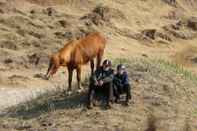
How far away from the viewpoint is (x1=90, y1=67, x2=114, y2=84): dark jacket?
15.8 m

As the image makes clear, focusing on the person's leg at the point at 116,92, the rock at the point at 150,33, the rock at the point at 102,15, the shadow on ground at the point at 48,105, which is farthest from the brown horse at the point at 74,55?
the rock at the point at 150,33

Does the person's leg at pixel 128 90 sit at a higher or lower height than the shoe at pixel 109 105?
higher

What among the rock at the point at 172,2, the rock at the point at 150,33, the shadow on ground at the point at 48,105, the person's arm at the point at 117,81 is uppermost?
the rock at the point at 172,2

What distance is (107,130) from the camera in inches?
602

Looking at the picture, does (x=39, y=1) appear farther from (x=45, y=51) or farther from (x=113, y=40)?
Answer: (x=45, y=51)

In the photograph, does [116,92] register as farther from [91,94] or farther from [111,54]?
[111,54]

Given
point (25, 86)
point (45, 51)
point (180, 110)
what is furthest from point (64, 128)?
point (45, 51)

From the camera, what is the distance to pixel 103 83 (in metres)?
15.8

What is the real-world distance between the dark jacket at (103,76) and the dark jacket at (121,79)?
12cm

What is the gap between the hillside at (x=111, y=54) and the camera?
1594cm

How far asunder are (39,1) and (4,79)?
1391 cm

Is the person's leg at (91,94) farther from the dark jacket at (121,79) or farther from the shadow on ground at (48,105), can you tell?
the dark jacket at (121,79)

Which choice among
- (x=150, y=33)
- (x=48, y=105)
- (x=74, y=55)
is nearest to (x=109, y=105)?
(x=48, y=105)

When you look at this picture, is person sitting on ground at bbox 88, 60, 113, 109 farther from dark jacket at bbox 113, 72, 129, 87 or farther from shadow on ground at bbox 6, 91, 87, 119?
shadow on ground at bbox 6, 91, 87, 119
